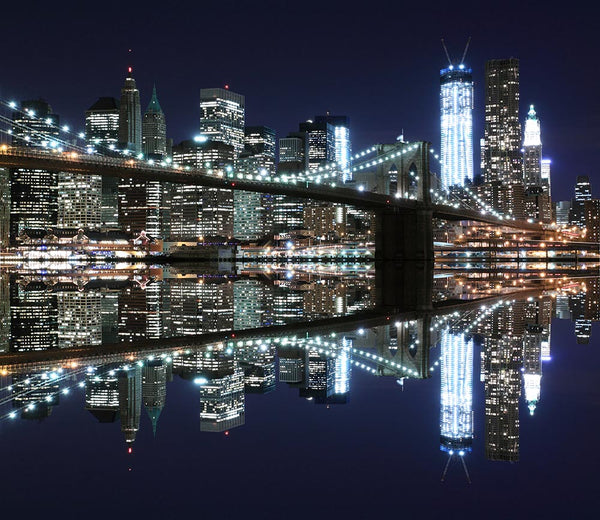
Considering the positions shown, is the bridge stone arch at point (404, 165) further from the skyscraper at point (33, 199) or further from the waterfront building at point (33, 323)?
the skyscraper at point (33, 199)

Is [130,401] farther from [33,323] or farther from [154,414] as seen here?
[33,323]

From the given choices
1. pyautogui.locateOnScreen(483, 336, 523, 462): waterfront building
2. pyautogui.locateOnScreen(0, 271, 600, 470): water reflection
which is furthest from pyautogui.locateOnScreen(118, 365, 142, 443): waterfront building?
pyautogui.locateOnScreen(483, 336, 523, 462): waterfront building

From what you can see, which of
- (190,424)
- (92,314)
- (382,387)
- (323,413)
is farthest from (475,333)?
(92,314)

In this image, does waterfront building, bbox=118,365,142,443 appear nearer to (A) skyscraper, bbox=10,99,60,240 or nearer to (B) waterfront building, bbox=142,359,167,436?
(B) waterfront building, bbox=142,359,167,436

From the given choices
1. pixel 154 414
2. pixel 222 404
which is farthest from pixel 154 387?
pixel 154 414

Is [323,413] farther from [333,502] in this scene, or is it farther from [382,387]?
[333,502]
